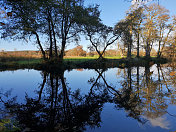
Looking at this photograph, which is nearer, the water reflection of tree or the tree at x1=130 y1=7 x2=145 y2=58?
the water reflection of tree

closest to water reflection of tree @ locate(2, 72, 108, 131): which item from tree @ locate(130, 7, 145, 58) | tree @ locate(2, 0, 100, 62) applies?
tree @ locate(2, 0, 100, 62)

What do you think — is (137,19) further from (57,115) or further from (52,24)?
(57,115)

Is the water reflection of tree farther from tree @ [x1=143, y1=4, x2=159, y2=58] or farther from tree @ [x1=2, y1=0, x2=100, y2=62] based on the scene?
tree @ [x1=143, y1=4, x2=159, y2=58]

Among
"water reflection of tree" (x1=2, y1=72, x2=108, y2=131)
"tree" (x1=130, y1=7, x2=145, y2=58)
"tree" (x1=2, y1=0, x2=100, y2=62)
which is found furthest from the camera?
"tree" (x1=130, y1=7, x2=145, y2=58)

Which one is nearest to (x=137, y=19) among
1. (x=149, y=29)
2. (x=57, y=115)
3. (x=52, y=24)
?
(x=149, y=29)

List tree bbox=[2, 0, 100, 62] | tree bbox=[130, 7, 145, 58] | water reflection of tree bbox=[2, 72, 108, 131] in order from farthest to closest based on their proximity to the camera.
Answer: tree bbox=[130, 7, 145, 58] < tree bbox=[2, 0, 100, 62] < water reflection of tree bbox=[2, 72, 108, 131]

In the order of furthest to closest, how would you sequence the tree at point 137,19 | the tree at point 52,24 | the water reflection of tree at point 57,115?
the tree at point 137,19
the tree at point 52,24
the water reflection of tree at point 57,115

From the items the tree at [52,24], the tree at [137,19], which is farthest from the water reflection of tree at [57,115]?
the tree at [137,19]

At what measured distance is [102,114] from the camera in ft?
10.5

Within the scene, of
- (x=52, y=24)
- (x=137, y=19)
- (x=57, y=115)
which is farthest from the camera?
(x=137, y=19)

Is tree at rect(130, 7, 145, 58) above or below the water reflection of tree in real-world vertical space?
above

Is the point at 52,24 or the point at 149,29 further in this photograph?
the point at 149,29

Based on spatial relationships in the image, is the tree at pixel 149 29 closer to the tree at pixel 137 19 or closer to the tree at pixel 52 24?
the tree at pixel 137 19

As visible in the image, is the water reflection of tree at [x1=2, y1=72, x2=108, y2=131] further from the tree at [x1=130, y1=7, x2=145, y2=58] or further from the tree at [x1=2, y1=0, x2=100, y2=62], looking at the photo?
the tree at [x1=130, y1=7, x2=145, y2=58]
